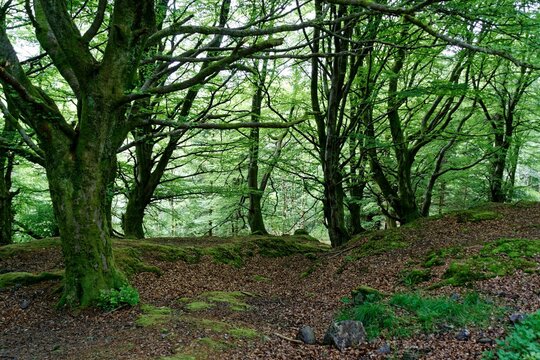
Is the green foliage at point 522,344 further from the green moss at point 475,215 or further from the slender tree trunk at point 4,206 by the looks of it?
the slender tree trunk at point 4,206

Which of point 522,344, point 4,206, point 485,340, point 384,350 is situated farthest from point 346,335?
point 4,206

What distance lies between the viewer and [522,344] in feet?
11.7

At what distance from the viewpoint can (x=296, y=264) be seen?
10797 millimetres

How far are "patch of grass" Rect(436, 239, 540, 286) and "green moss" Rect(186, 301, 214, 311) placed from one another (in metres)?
4.03

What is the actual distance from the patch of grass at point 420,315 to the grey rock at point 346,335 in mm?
156

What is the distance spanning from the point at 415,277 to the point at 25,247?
921 cm

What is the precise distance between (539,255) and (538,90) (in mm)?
9803

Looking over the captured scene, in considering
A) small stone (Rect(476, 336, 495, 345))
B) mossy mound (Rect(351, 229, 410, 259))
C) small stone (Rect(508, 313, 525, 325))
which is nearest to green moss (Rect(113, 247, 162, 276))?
mossy mound (Rect(351, 229, 410, 259))

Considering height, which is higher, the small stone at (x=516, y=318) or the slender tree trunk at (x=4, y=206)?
the slender tree trunk at (x=4, y=206)

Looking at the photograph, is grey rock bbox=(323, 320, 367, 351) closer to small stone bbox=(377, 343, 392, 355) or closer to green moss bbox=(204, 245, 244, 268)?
small stone bbox=(377, 343, 392, 355)

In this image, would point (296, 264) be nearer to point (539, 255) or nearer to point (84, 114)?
point (539, 255)

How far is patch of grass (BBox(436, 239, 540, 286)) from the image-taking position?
6043mm

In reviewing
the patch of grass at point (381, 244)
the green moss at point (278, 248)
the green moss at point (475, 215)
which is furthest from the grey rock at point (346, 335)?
the green moss at point (278, 248)

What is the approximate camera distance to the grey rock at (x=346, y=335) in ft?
15.3
